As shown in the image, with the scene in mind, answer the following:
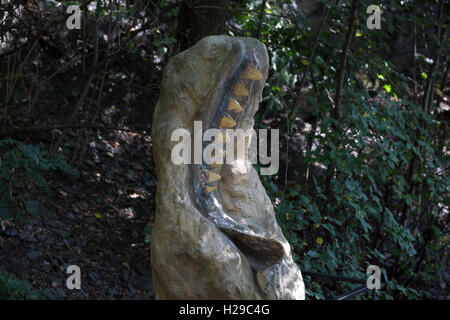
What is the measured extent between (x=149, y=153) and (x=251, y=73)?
12.0 feet

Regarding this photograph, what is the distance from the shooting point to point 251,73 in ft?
8.71

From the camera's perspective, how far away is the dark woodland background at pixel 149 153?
4.30m

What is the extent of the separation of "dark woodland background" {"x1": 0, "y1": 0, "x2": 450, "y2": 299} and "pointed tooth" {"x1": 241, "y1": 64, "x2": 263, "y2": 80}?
1.52m

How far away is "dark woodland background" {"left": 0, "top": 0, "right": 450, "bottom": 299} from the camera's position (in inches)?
169

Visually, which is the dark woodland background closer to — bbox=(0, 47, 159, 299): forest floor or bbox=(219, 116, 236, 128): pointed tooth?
bbox=(0, 47, 159, 299): forest floor

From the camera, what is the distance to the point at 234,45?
103 inches

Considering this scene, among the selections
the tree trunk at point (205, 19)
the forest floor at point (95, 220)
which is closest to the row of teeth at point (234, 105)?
the forest floor at point (95, 220)

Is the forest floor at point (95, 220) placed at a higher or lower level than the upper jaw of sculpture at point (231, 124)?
lower

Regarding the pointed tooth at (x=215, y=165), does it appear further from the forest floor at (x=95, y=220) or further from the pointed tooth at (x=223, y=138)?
the forest floor at (x=95, y=220)

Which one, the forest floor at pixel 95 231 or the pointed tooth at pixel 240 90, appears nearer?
the pointed tooth at pixel 240 90

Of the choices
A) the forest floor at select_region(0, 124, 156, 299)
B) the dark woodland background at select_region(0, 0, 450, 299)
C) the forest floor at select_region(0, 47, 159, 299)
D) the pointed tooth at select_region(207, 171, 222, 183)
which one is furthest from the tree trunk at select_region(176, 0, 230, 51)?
the pointed tooth at select_region(207, 171, 222, 183)
